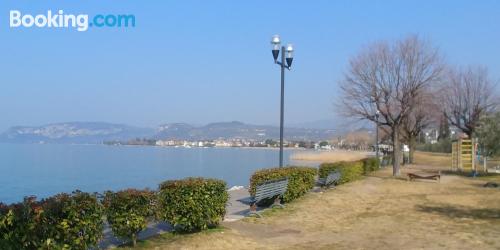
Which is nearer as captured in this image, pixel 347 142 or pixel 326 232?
pixel 326 232

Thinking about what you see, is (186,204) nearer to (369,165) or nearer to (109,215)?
(109,215)

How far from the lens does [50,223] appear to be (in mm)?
6508

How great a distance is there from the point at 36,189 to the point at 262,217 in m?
19.3

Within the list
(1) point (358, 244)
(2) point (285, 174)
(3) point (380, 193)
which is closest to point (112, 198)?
(1) point (358, 244)

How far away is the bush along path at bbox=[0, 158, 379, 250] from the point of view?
6.38 meters

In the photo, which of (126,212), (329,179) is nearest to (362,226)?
(126,212)

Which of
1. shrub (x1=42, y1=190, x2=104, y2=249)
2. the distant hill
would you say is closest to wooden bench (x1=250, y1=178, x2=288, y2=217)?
shrub (x1=42, y1=190, x2=104, y2=249)

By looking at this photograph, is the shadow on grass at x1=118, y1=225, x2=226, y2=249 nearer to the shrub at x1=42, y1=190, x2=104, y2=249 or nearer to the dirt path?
the dirt path

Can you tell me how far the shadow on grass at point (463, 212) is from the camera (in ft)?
41.3

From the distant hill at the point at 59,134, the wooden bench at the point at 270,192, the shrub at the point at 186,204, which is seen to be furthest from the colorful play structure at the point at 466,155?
the distant hill at the point at 59,134

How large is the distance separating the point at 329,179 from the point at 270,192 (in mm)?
6502

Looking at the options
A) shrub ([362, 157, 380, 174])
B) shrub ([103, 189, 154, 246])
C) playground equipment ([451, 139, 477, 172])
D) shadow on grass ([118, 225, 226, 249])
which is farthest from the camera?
playground equipment ([451, 139, 477, 172])

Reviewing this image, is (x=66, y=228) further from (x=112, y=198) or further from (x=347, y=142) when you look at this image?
(x=347, y=142)

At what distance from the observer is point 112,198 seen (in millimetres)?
7848
